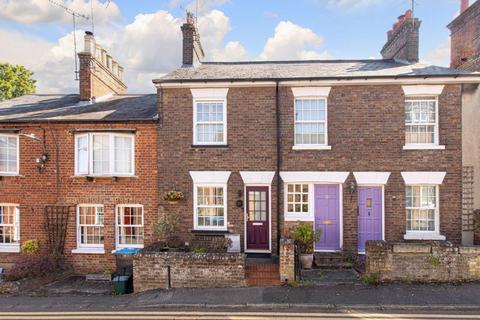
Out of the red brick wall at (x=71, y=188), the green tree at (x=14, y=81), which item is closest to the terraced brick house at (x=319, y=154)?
the red brick wall at (x=71, y=188)

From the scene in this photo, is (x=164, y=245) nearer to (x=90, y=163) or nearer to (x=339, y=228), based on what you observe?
(x=90, y=163)

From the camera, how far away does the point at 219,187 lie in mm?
11945

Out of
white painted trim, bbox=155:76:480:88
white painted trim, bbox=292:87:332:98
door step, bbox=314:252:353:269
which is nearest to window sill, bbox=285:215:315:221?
door step, bbox=314:252:353:269

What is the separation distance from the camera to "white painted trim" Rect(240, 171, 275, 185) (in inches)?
459

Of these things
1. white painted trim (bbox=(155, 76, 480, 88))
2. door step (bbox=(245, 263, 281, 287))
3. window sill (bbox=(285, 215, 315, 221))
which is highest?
white painted trim (bbox=(155, 76, 480, 88))

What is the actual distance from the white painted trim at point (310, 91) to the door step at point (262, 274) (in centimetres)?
575

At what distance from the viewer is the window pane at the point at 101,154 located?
11991 mm

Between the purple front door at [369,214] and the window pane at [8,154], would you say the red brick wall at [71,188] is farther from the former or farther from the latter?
the purple front door at [369,214]

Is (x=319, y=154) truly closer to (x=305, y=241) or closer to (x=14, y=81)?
(x=305, y=241)

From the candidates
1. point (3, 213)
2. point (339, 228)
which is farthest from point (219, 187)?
point (3, 213)

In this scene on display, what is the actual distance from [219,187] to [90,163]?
4600mm

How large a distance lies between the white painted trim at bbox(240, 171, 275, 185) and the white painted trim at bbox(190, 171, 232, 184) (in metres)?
0.56

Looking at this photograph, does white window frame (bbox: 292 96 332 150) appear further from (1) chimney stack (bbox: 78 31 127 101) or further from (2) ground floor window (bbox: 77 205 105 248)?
(1) chimney stack (bbox: 78 31 127 101)

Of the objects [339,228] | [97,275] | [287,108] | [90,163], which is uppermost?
[287,108]
